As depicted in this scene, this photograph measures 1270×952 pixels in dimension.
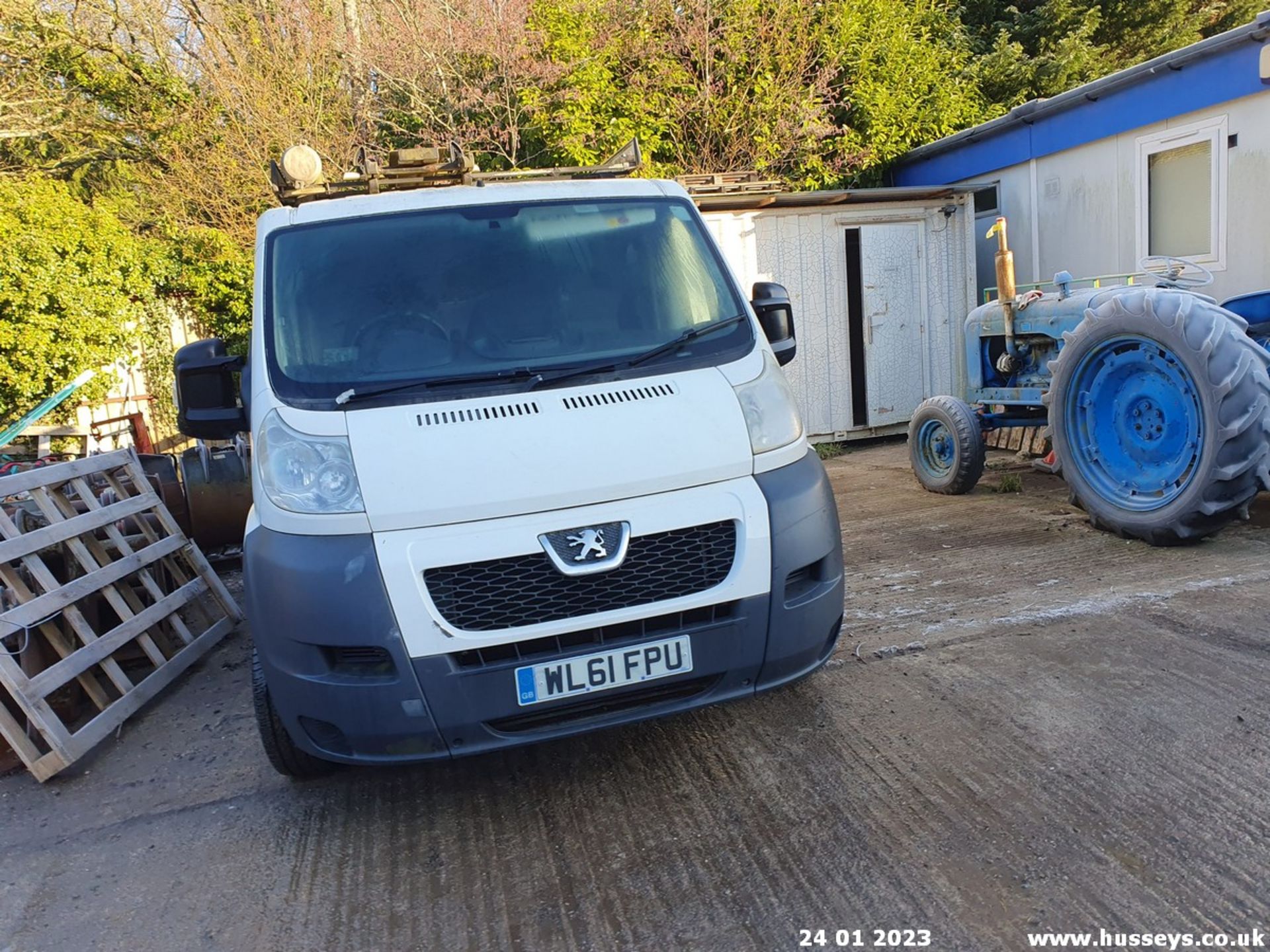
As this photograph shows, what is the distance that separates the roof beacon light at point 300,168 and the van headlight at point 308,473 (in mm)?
2688

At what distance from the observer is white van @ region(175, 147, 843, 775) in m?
2.75

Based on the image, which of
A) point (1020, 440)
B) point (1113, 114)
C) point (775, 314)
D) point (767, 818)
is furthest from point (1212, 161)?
point (767, 818)

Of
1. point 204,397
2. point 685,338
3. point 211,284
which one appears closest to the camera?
point 685,338

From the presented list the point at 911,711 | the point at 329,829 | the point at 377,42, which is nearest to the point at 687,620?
the point at 911,711

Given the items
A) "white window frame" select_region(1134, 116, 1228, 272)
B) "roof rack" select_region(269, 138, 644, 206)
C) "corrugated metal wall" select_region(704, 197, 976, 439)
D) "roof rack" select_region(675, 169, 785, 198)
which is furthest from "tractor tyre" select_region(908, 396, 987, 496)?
"white window frame" select_region(1134, 116, 1228, 272)

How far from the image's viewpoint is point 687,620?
2914 mm

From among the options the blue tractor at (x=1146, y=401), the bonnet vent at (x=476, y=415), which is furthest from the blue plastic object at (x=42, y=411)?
the blue tractor at (x=1146, y=401)

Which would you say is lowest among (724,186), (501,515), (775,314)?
(501,515)

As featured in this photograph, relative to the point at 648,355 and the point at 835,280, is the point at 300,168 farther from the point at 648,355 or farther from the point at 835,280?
the point at 835,280

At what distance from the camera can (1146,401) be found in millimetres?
5336

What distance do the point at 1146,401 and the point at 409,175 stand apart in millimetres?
4589

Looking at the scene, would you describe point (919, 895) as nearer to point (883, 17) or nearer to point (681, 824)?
point (681, 824)

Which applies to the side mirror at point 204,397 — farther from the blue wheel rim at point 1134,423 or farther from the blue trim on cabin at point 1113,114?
the blue trim on cabin at point 1113,114

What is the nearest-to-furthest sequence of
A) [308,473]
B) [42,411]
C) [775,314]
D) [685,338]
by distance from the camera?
[308,473]
[685,338]
[775,314]
[42,411]
